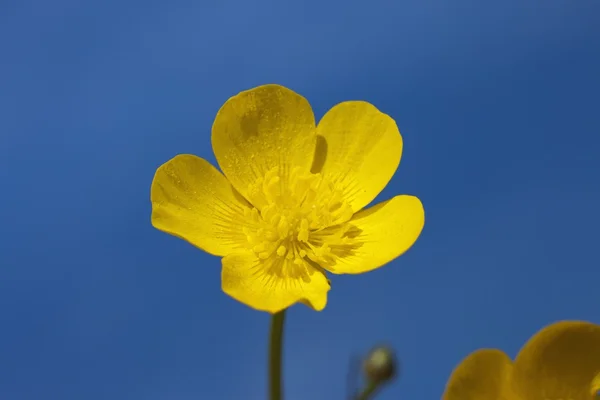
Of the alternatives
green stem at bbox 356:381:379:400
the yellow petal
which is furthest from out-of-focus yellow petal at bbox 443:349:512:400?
green stem at bbox 356:381:379:400

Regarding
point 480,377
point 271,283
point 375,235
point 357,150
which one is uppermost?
point 357,150

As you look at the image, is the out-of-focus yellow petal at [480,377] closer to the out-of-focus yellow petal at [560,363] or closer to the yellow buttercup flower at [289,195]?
the out-of-focus yellow petal at [560,363]

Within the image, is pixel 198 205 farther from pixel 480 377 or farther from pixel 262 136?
pixel 480 377

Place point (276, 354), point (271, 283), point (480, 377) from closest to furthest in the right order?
1. point (480, 377)
2. point (276, 354)
3. point (271, 283)

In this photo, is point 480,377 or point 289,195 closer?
point 480,377

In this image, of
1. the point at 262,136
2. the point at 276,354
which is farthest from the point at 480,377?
the point at 262,136

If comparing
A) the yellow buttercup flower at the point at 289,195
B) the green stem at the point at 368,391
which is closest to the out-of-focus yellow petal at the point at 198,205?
the yellow buttercup flower at the point at 289,195

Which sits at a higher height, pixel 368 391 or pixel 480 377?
pixel 480 377

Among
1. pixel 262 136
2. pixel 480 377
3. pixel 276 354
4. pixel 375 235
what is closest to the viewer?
pixel 480 377

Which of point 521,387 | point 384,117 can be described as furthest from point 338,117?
point 521,387
